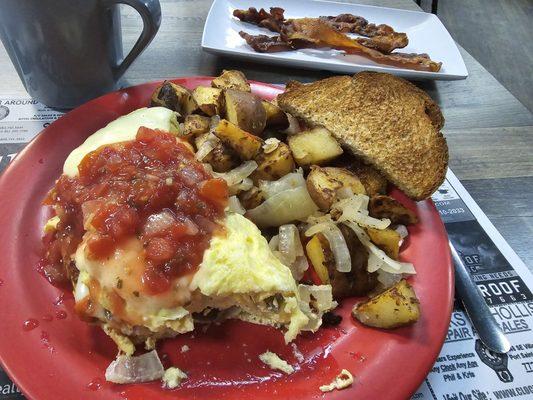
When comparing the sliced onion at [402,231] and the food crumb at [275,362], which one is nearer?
the food crumb at [275,362]

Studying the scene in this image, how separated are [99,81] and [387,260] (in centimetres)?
119


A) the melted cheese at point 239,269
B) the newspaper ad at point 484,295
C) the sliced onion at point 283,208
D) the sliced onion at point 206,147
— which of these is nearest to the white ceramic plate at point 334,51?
the newspaper ad at point 484,295

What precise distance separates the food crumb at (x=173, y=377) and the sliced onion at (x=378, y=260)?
55cm

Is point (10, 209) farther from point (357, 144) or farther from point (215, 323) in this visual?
point (357, 144)

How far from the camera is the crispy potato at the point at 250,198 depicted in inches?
52.7

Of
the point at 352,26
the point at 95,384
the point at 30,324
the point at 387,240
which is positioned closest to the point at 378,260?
the point at 387,240

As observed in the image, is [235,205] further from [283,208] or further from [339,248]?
[339,248]

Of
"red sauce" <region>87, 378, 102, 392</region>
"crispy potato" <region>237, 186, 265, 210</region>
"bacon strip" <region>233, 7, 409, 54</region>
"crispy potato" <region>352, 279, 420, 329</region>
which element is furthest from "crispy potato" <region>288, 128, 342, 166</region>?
"bacon strip" <region>233, 7, 409, 54</region>

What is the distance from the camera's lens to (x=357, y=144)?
1.53 m

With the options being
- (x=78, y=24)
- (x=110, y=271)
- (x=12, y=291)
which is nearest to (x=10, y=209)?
(x=12, y=291)

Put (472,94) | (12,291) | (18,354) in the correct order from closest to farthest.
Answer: (18,354)
(12,291)
(472,94)

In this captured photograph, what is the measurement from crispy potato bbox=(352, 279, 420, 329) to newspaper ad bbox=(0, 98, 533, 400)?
0.22 m

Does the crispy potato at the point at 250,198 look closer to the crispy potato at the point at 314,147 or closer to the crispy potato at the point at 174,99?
the crispy potato at the point at 314,147

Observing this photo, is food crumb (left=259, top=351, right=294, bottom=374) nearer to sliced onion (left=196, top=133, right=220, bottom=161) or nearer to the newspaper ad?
the newspaper ad
